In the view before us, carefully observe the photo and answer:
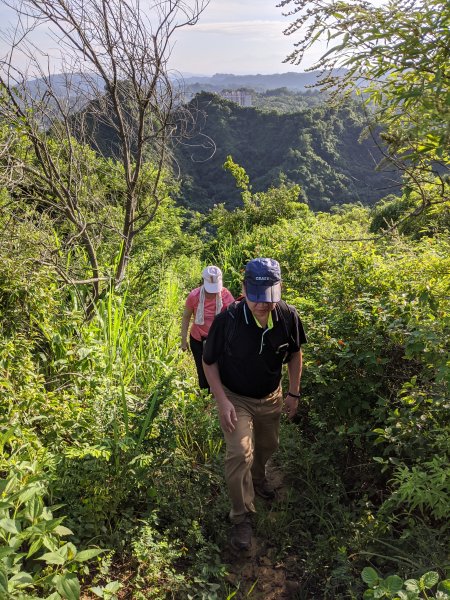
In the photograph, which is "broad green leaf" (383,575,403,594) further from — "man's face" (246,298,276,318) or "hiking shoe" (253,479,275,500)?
"hiking shoe" (253,479,275,500)

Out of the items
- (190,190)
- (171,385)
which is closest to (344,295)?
(171,385)

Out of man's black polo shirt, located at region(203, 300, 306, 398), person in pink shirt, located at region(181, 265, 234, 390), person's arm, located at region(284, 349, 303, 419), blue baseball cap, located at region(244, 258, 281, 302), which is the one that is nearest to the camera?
blue baseball cap, located at region(244, 258, 281, 302)

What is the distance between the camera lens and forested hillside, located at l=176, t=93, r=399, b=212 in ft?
142

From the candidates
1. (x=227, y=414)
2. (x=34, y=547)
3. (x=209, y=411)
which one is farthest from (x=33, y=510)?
(x=209, y=411)

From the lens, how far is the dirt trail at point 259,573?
2.47 m

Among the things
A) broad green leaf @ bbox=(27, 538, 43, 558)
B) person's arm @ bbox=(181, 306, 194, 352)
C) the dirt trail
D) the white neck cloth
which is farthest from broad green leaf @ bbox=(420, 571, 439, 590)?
person's arm @ bbox=(181, 306, 194, 352)

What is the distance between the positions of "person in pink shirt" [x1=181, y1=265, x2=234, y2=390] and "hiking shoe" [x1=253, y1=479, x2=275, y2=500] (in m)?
0.97

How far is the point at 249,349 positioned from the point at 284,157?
49.5 metres

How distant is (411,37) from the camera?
1.45 metres

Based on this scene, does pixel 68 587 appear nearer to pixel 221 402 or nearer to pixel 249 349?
pixel 221 402

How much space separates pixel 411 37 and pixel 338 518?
253cm

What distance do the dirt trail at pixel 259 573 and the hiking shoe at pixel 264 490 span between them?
0.33 m

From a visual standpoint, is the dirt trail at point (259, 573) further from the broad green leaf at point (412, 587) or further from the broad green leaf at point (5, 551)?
the broad green leaf at point (5, 551)

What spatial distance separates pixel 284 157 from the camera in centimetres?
4928
